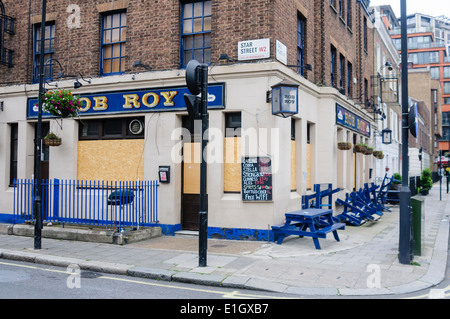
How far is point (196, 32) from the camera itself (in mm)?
11172

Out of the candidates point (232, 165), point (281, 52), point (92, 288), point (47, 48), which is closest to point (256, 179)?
point (232, 165)

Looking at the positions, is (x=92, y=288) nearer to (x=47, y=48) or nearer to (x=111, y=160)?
(x=111, y=160)

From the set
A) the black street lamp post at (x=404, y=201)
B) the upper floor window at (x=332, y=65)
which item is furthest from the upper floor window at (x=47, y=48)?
the black street lamp post at (x=404, y=201)

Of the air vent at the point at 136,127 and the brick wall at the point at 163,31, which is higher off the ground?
the brick wall at the point at 163,31

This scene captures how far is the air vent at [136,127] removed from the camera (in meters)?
11.7

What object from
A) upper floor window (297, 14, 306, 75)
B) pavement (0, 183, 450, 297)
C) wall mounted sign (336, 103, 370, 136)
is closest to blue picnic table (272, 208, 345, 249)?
pavement (0, 183, 450, 297)

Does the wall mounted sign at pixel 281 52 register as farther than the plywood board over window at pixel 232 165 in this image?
No

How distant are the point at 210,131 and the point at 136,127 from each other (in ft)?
8.03

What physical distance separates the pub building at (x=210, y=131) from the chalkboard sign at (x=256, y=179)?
0.03 meters

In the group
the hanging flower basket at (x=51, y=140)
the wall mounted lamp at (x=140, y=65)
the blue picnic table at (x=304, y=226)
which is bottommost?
the blue picnic table at (x=304, y=226)

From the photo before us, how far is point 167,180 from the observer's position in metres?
11.0

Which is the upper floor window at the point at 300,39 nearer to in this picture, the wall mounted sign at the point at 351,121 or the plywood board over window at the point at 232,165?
Answer: the wall mounted sign at the point at 351,121

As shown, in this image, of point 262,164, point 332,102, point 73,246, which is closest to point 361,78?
point 332,102
